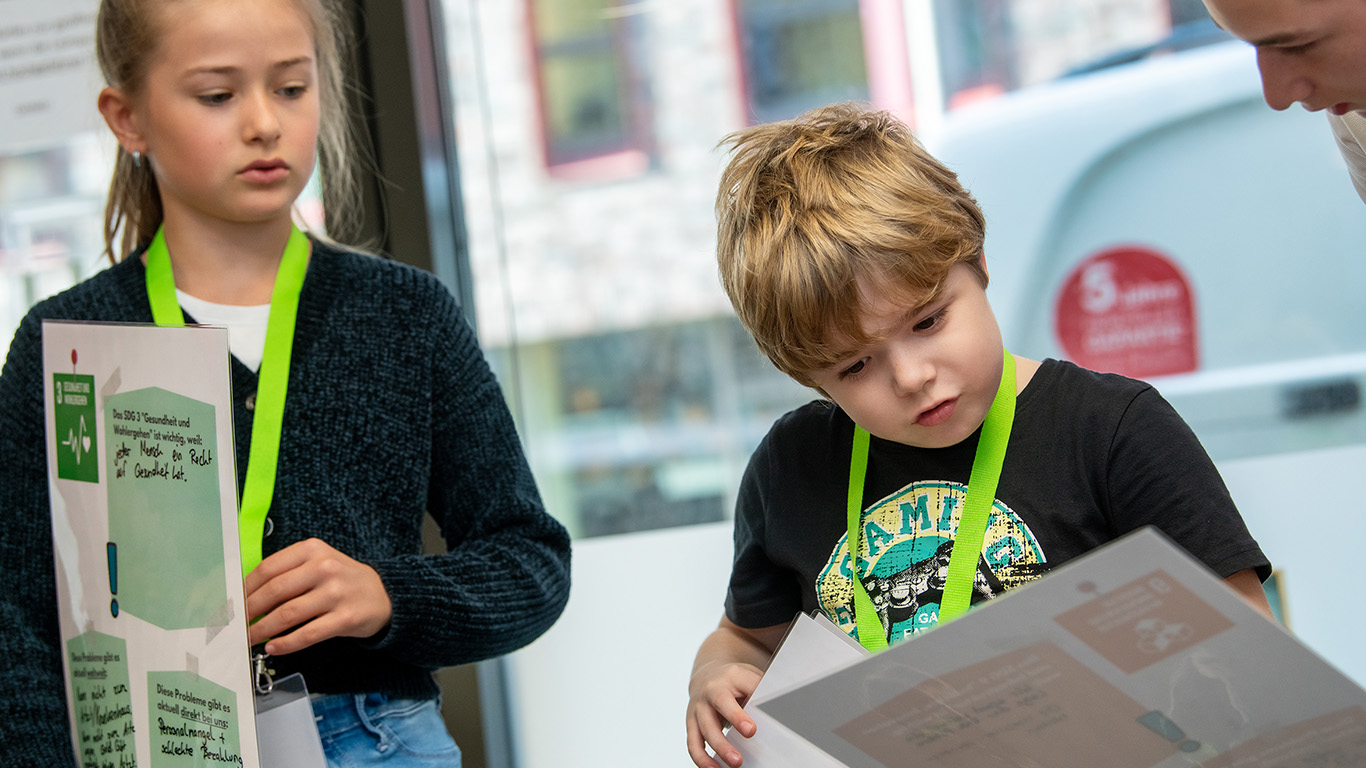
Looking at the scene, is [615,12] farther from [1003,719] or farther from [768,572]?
[1003,719]

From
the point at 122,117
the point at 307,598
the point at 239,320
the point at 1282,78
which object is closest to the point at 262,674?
the point at 307,598

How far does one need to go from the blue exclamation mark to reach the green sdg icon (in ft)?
0.20

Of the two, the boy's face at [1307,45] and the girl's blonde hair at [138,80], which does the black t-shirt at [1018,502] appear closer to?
the boy's face at [1307,45]

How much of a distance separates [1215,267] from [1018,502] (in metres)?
0.89

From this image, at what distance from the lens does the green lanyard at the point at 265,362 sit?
107 centimetres

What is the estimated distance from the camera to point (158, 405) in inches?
34.5

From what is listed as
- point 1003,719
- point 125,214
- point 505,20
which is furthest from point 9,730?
point 505,20

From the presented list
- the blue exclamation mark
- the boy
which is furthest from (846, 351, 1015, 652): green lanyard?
the blue exclamation mark

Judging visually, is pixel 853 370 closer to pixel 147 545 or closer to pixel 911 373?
pixel 911 373

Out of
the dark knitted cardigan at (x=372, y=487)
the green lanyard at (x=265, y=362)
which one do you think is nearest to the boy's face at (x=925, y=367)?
the dark knitted cardigan at (x=372, y=487)

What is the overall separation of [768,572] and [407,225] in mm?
934

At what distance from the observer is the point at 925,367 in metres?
0.86

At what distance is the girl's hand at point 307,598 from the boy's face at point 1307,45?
0.84 meters

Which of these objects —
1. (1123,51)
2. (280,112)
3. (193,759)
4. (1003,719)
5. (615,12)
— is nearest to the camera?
(1003,719)
